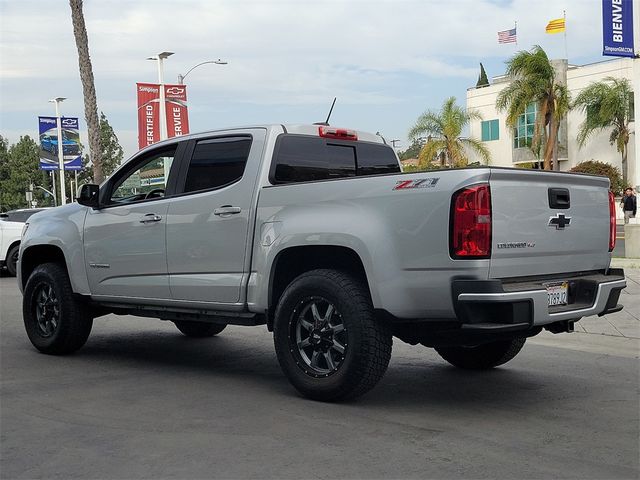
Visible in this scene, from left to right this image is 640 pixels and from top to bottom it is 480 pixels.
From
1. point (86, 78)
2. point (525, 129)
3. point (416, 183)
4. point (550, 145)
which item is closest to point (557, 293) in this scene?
point (416, 183)

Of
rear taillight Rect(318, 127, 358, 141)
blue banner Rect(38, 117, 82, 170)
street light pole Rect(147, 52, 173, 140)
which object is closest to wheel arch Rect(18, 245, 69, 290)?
rear taillight Rect(318, 127, 358, 141)

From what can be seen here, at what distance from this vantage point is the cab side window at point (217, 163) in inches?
264

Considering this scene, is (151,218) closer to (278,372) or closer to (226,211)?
(226,211)

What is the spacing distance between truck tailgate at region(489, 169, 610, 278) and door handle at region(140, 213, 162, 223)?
3.07 meters

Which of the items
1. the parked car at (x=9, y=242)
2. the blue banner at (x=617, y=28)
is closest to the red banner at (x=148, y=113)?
the parked car at (x=9, y=242)

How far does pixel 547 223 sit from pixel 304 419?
6.73 feet

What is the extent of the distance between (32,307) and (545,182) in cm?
526

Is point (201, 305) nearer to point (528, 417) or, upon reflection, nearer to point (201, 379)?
point (201, 379)

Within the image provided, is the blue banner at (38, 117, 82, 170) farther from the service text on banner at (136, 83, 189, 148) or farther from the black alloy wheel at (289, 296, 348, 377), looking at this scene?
the black alloy wheel at (289, 296, 348, 377)

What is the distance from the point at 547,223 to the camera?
557cm

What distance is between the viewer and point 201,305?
266 inches

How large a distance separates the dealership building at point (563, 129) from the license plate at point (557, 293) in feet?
137

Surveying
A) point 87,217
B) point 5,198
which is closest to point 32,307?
point 87,217

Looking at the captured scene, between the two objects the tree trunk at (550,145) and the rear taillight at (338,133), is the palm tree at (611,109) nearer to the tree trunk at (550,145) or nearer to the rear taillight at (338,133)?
the tree trunk at (550,145)
